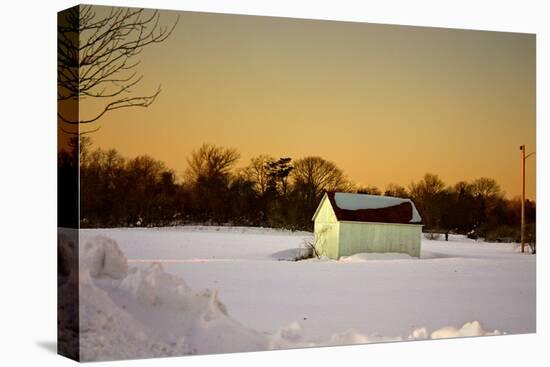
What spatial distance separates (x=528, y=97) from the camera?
43.6 ft

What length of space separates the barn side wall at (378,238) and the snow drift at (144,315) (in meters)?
1.38

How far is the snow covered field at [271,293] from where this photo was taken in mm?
10797

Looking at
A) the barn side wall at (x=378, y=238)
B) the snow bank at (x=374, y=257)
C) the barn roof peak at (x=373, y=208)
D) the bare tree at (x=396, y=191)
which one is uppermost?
the bare tree at (x=396, y=191)

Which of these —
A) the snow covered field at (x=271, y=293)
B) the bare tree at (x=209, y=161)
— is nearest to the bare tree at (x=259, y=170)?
the bare tree at (x=209, y=161)

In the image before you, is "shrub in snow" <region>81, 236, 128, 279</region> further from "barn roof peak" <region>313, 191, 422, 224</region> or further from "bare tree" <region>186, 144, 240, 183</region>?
"barn roof peak" <region>313, 191, 422, 224</region>

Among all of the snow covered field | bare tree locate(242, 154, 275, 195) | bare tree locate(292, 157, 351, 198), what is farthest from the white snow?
bare tree locate(242, 154, 275, 195)

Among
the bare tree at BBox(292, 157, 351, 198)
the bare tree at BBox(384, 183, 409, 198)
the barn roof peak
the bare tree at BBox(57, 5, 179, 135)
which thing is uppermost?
the bare tree at BBox(57, 5, 179, 135)

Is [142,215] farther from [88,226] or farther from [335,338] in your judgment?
[335,338]

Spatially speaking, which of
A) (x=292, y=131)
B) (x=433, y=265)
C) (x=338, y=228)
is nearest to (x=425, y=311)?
(x=433, y=265)

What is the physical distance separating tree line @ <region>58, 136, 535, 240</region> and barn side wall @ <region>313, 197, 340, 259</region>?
9cm

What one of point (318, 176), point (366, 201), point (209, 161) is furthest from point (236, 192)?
point (366, 201)

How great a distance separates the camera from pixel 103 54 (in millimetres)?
10734

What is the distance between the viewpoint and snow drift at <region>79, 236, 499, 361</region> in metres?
10.7

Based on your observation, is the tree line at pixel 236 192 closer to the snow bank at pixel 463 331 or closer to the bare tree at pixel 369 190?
the bare tree at pixel 369 190
